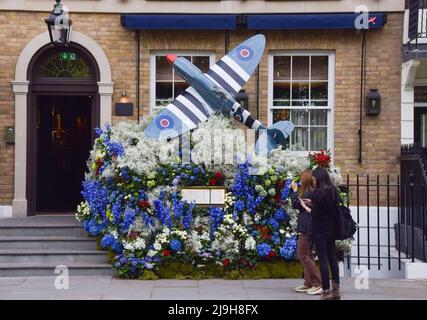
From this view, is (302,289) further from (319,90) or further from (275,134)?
(319,90)

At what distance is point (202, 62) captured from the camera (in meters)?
14.3

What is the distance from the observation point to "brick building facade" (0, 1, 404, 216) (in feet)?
45.9

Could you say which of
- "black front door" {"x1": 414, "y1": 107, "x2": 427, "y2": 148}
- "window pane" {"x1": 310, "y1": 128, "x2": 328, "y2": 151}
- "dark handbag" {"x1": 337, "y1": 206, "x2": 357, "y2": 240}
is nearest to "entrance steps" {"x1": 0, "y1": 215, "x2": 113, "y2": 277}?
"dark handbag" {"x1": 337, "y1": 206, "x2": 357, "y2": 240}

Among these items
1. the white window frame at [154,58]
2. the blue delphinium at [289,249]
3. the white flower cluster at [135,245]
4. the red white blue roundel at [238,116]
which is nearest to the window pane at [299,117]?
the white window frame at [154,58]

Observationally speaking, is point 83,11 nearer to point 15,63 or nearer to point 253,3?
point 15,63

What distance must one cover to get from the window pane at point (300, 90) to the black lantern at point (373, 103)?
1.16 m

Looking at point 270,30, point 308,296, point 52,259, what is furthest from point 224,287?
point 270,30

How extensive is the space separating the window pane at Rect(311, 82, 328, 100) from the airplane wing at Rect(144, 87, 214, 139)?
2.79 metres

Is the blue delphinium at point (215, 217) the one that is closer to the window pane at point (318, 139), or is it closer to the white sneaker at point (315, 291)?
the white sneaker at point (315, 291)

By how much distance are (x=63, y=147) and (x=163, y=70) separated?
2.80 m

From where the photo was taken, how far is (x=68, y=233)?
12000 mm

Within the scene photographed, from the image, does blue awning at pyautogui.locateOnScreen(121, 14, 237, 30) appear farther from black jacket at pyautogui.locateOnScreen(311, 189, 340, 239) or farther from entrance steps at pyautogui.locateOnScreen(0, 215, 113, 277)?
black jacket at pyautogui.locateOnScreen(311, 189, 340, 239)

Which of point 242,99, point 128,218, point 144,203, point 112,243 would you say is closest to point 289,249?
point 144,203

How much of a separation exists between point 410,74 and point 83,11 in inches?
238
